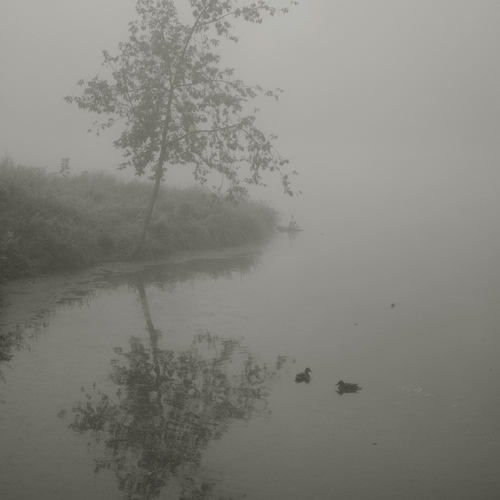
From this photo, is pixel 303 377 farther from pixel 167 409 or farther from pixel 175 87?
pixel 175 87

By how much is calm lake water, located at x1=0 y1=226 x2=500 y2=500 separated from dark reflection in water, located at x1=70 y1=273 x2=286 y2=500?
24 millimetres

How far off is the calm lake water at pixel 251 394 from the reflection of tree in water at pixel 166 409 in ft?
0.08

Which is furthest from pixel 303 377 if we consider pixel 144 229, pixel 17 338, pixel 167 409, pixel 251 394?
pixel 144 229

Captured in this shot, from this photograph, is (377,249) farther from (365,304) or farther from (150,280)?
(150,280)

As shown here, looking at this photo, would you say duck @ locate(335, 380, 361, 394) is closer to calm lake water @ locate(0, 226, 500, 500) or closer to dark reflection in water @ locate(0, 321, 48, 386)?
calm lake water @ locate(0, 226, 500, 500)

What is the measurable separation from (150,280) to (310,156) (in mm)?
73818

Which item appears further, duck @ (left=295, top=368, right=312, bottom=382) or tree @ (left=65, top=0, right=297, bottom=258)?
tree @ (left=65, top=0, right=297, bottom=258)

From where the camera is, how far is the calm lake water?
5648 mm

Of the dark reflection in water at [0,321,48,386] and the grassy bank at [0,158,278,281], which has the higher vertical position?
the grassy bank at [0,158,278,281]

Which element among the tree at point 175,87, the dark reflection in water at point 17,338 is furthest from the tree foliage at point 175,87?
the dark reflection in water at point 17,338

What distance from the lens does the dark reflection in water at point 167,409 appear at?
5613 mm

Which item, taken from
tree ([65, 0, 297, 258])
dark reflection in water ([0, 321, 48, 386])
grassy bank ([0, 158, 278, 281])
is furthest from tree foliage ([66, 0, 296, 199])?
dark reflection in water ([0, 321, 48, 386])

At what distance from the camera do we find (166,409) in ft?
22.8

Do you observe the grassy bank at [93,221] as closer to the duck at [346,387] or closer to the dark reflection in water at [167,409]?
the dark reflection in water at [167,409]
